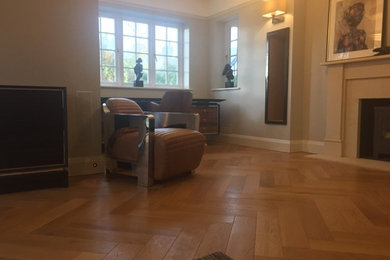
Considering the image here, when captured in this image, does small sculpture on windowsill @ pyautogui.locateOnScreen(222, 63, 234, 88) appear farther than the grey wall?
Yes

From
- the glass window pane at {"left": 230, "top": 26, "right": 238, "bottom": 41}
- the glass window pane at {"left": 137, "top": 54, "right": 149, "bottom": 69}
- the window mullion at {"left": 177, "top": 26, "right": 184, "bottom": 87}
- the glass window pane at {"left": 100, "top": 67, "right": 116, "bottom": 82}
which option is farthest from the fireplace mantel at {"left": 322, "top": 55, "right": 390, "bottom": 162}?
the glass window pane at {"left": 100, "top": 67, "right": 116, "bottom": 82}

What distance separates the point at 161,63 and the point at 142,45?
1.40ft

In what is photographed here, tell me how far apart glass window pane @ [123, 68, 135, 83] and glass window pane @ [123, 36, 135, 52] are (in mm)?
324

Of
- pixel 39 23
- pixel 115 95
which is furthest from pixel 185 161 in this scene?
pixel 115 95

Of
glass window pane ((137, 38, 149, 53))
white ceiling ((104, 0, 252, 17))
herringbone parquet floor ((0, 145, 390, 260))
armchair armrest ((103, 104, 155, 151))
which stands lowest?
herringbone parquet floor ((0, 145, 390, 260))

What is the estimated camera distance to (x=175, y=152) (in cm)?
230

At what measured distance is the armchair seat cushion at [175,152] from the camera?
7.36 ft

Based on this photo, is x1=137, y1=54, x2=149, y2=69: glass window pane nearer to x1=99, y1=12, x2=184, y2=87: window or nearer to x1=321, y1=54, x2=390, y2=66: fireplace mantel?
x1=99, y1=12, x2=184, y2=87: window

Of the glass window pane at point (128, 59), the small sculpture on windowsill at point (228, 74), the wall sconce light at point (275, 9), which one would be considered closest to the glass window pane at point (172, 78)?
the glass window pane at point (128, 59)

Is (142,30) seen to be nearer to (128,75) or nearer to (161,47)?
(161,47)

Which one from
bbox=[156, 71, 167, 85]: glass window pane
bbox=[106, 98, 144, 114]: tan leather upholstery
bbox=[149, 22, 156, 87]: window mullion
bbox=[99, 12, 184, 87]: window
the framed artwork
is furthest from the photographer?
bbox=[156, 71, 167, 85]: glass window pane

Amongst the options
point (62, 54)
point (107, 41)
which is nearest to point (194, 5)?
point (107, 41)

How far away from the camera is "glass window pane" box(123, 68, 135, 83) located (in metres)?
4.90

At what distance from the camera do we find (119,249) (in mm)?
1239
